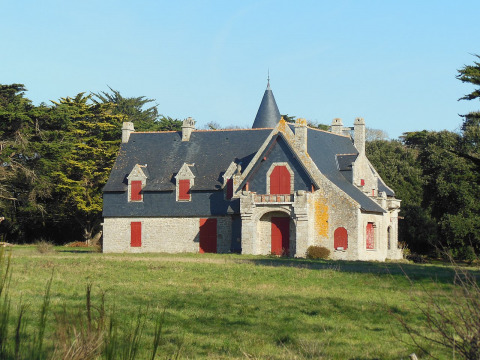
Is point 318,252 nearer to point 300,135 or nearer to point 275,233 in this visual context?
point 275,233

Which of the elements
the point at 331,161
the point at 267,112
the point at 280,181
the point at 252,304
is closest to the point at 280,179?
the point at 280,181

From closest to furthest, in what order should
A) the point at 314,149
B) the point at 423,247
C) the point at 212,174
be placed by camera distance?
the point at 314,149
the point at 212,174
the point at 423,247

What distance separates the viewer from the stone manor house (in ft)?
133

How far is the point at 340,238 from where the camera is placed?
40062mm

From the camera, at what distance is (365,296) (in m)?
18.3

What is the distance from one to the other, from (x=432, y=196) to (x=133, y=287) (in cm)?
3780

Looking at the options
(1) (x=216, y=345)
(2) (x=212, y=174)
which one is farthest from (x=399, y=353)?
(2) (x=212, y=174)

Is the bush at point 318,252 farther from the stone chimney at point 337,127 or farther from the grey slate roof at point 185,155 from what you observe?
the stone chimney at point 337,127

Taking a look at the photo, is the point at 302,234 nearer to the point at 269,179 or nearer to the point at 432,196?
the point at 269,179

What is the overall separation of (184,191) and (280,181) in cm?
718

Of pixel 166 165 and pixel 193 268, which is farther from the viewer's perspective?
pixel 166 165

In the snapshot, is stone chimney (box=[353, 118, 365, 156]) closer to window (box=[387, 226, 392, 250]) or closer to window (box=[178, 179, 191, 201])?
window (box=[387, 226, 392, 250])

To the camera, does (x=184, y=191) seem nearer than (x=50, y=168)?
Yes

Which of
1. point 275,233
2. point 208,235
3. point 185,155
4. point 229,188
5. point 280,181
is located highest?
point 185,155
